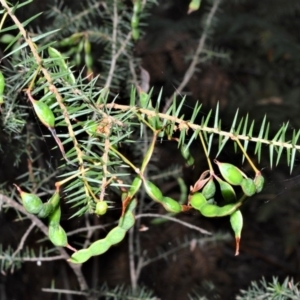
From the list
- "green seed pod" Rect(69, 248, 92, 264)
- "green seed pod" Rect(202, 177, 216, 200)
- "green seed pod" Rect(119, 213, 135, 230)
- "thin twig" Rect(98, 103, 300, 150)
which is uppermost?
"thin twig" Rect(98, 103, 300, 150)

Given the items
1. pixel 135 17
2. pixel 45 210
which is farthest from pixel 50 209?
pixel 135 17

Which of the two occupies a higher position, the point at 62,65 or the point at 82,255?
the point at 62,65

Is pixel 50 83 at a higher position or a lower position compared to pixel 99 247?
higher

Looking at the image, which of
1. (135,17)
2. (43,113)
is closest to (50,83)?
(43,113)

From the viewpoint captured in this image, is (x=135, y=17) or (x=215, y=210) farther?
(x=135, y=17)

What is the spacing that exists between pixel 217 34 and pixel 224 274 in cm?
61

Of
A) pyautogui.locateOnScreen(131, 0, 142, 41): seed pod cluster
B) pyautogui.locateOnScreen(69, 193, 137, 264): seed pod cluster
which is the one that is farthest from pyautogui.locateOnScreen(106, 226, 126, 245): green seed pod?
pyautogui.locateOnScreen(131, 0, 142, 41): seed pod cluster

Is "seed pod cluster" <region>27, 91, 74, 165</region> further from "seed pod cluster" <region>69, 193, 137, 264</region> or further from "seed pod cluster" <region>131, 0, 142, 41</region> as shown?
"seed pod cluster" <region>131, 0, 142, 41</region>

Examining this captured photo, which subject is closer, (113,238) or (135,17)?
(113,238)

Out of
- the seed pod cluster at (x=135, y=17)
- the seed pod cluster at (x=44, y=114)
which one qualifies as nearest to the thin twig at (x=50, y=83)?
the seed pod cluster at (x=44, y=114)

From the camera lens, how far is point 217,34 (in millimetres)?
1451

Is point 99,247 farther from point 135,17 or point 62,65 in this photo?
point 135,17

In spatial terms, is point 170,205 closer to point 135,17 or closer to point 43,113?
point 43,113

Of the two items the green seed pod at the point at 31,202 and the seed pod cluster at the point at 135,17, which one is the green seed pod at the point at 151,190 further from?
the seed pod cluster at the point at 135,17
